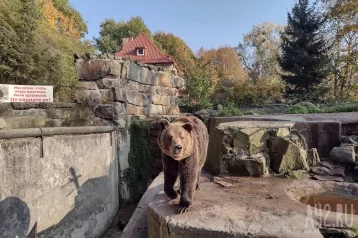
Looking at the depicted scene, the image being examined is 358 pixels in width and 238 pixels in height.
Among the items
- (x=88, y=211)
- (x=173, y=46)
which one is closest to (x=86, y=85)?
(x=88, y=211)

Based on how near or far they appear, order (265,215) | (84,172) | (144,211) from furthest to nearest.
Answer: (84,172) → (144,211) → (265,215)

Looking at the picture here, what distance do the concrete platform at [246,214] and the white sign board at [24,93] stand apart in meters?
2.97

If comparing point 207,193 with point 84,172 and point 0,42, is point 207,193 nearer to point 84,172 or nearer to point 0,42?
point 84,172

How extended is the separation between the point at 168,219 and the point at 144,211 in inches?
35.3

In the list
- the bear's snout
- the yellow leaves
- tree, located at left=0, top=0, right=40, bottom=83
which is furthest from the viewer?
the yellow leaves

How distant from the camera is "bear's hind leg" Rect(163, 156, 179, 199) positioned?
2.39 meters

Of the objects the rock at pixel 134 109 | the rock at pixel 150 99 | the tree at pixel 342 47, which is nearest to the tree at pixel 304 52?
the tree at pixel 342 47

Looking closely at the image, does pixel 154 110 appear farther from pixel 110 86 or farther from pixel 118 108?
pixel 110 86

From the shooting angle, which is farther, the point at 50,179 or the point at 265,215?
the point at 50,179

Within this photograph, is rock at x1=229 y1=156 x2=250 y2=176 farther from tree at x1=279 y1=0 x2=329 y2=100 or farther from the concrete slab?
tree at x1=279 y1=0 x2=329 y2=100

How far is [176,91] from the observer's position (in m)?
6.95

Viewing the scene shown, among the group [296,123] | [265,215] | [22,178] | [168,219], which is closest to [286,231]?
[265,215]

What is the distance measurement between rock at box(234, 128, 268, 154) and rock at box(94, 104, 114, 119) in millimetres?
2327

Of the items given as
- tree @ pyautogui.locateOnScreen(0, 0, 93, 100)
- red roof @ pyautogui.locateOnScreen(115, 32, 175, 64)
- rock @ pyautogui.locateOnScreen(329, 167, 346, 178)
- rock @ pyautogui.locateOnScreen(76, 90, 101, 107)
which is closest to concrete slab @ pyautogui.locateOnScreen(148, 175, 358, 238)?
rock @ pyautogui.locateOnScreen(329, 167, 346, 178)
